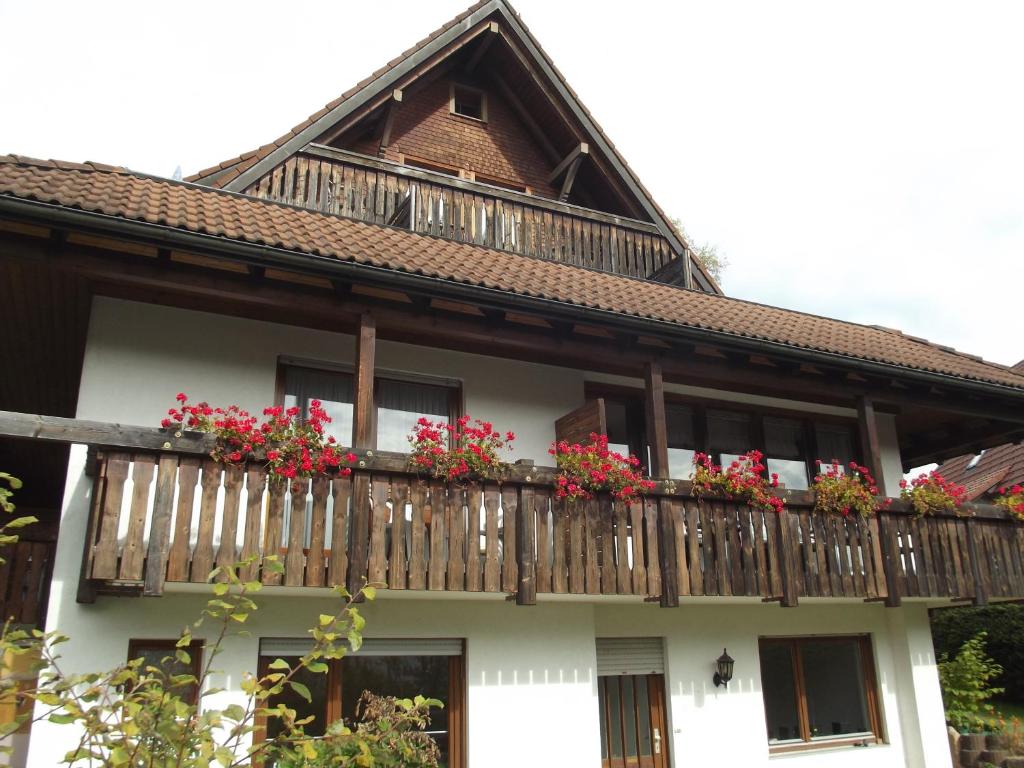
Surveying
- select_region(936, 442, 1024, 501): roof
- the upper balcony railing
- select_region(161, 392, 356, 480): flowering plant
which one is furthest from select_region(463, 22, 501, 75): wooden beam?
select_region(936, 442, 1024, 501): roof

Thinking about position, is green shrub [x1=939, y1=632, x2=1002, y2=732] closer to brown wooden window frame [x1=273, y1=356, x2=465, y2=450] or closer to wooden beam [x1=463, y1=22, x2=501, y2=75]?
brown wooden window frame [x1=273, y1=356, x2=465, y2=450]

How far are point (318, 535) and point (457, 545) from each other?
1.27m

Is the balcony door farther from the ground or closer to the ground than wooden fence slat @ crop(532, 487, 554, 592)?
closer to the ground

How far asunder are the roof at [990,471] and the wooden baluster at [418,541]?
15.4 meters

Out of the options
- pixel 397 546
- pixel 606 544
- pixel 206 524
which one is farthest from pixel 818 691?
pixel 206 524

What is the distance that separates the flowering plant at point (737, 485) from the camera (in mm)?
9648

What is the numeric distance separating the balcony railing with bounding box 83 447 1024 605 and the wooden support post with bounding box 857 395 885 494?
2.06 ft

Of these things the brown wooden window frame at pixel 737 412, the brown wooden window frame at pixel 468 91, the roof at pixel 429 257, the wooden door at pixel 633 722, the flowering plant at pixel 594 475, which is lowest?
the wooden door at pixel 633 722

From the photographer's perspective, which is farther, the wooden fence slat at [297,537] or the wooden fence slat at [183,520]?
the wooden fence slat at [297,537]

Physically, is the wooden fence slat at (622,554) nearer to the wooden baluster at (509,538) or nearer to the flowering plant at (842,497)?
the wooden baluster at (509,538)

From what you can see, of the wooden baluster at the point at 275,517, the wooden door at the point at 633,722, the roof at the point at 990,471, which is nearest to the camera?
the wooden baluster at the point at 275,517

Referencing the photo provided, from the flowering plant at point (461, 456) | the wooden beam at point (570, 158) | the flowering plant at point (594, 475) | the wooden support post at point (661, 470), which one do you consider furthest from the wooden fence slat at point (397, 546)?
the wooden beam at point (570, 158)

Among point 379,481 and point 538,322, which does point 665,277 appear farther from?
point 379,481

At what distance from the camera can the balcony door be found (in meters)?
10.0
